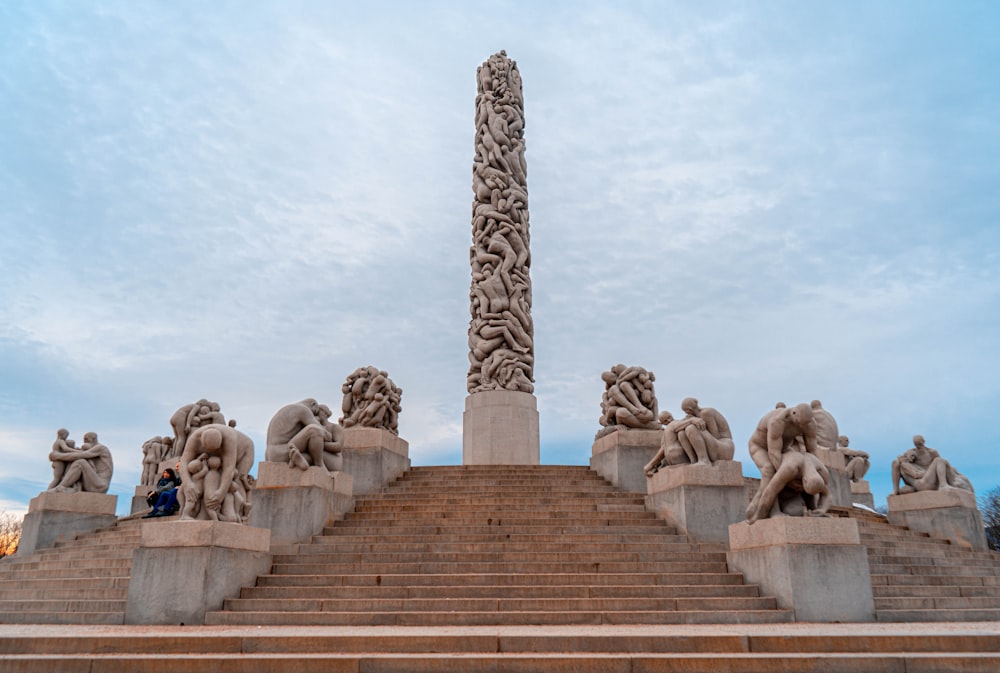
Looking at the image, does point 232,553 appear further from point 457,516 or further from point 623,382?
point 623,382

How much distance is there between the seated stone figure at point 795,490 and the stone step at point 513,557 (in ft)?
4.35

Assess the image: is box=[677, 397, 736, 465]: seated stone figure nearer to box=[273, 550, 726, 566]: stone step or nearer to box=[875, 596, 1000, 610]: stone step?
box=[273, 550, 726, 566]: stone step

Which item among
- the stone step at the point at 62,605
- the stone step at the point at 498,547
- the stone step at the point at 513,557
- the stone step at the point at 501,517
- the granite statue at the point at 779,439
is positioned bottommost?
the stone step at the point at 62,605

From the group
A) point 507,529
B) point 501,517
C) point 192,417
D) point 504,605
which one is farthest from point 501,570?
point 192,417

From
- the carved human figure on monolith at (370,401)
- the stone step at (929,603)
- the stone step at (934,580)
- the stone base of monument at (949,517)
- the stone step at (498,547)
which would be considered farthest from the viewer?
the carved human figure on monolith at (370,401)

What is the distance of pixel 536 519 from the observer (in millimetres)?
11047

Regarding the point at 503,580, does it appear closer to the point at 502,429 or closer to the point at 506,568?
the point at 506,568

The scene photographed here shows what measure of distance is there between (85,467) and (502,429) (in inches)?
389

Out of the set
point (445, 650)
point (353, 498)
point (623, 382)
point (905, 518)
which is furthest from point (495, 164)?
point (445, 650)

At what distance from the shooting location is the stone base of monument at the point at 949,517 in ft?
43.7

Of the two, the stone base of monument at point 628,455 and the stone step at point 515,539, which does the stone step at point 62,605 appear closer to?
the stone step at point 515,539

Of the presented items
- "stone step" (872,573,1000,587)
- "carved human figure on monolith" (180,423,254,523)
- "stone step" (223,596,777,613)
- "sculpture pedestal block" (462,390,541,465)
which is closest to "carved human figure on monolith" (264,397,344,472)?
"carved human figure on monolith" (180,423,254,523)

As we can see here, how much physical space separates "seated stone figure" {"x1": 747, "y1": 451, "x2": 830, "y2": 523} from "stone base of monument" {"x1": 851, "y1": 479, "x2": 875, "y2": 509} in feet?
36.6

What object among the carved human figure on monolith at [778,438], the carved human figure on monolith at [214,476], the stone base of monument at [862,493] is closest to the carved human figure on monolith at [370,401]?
the carved human figure on monolith at [214,476]
